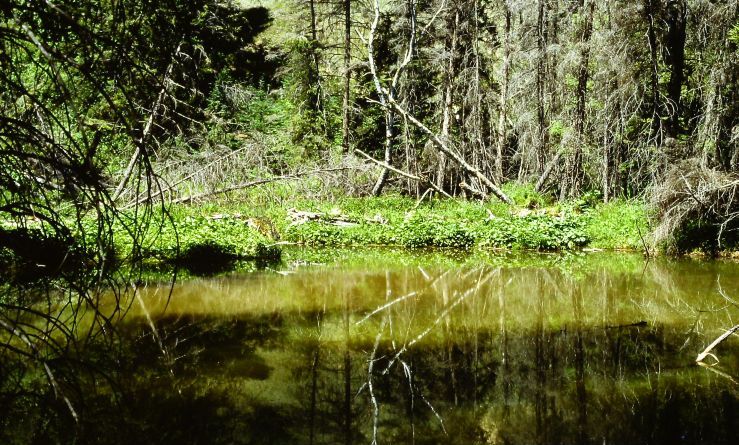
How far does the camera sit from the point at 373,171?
17719 millimetres

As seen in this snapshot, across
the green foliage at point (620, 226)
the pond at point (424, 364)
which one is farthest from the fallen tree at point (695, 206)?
the pond at point (424, 364)

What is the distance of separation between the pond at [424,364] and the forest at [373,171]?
0.28ft

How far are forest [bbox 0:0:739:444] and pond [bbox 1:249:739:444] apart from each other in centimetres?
9

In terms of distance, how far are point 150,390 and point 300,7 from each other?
2445cm

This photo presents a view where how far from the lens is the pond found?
420cm

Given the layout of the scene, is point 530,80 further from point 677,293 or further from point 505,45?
point 677,293

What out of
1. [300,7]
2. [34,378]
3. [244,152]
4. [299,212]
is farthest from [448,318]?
[300,7]

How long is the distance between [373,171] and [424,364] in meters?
12.4

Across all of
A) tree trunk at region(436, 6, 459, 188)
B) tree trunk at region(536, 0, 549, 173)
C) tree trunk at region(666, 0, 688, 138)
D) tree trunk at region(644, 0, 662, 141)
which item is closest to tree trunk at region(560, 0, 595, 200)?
tree trunk at region(536, 0, 549, 173)

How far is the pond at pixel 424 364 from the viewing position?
4199mm

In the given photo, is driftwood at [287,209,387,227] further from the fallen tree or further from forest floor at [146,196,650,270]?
the fallen tree

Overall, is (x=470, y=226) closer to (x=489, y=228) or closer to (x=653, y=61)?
(x=489, y=228)

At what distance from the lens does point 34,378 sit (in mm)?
4824

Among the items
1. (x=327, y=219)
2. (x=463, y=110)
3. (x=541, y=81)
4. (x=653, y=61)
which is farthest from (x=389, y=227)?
(x=653, y=61)
